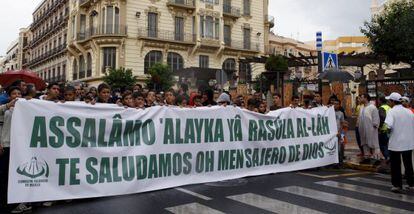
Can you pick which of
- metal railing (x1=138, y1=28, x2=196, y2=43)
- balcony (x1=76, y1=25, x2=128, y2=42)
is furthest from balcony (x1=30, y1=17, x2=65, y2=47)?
metal railing (x1=138, y1=28, x2=196, y2=43)

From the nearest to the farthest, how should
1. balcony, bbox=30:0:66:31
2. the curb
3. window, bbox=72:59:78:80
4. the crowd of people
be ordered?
the crowd of people
the curb
window, bbox=72:59:78:80
balcony, bbox=30:0:66:31

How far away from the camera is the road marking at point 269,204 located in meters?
5.53

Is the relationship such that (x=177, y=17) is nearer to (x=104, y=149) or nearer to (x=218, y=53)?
(x=218, y=53)

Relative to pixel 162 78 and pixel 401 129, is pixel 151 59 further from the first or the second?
pixel 401 129

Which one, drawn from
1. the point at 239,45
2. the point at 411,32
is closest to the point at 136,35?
the point at 239,45

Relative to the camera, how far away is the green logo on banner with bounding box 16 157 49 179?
529 centimetres

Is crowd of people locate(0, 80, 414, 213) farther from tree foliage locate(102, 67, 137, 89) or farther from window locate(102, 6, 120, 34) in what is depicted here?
window locate(102, 6, 120, 34)

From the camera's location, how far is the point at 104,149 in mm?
6031

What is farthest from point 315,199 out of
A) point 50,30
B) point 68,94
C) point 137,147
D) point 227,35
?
point 50,30

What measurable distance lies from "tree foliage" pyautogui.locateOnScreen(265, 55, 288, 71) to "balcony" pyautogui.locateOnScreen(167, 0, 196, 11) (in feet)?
54.8

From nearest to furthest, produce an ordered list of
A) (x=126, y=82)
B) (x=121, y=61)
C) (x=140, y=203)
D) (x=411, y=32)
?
(x=140, y=203)
(x=411, y=32)
(x=126, y=82)
(x=121, y=61)

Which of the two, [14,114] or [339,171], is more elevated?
[14,114]

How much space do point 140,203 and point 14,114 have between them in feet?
7.16

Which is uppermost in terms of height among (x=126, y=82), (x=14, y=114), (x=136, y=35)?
(x=136, y=35)
